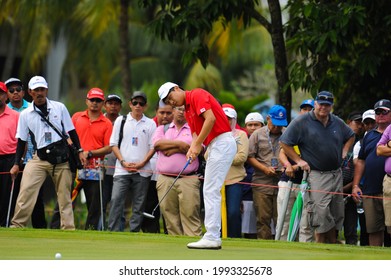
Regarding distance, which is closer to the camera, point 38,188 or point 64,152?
point 64,152

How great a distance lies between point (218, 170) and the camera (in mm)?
13711

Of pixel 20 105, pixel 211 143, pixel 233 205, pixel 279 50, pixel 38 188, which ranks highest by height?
pixel 279 50

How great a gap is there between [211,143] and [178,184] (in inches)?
159

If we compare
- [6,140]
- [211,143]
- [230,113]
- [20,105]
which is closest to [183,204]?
[230,113]

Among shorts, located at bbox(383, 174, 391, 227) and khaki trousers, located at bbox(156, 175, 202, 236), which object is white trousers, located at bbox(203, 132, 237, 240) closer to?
shorts, located at bbox(383, 174, 391, 227)

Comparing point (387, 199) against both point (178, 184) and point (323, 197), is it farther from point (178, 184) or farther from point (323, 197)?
point (178, 184)

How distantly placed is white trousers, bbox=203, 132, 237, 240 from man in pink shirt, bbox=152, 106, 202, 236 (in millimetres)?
3927

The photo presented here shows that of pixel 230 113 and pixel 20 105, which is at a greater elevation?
pixel 20 105

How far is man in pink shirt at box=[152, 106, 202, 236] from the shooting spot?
17.8 meters

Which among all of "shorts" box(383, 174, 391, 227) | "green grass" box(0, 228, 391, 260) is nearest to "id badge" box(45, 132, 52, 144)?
"green grass" box(0, 228, 391, 260)

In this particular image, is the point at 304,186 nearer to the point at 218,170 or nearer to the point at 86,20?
the point at 218,170

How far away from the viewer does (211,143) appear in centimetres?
1384

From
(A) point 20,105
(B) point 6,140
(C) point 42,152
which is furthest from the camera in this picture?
(A) point 20,105
